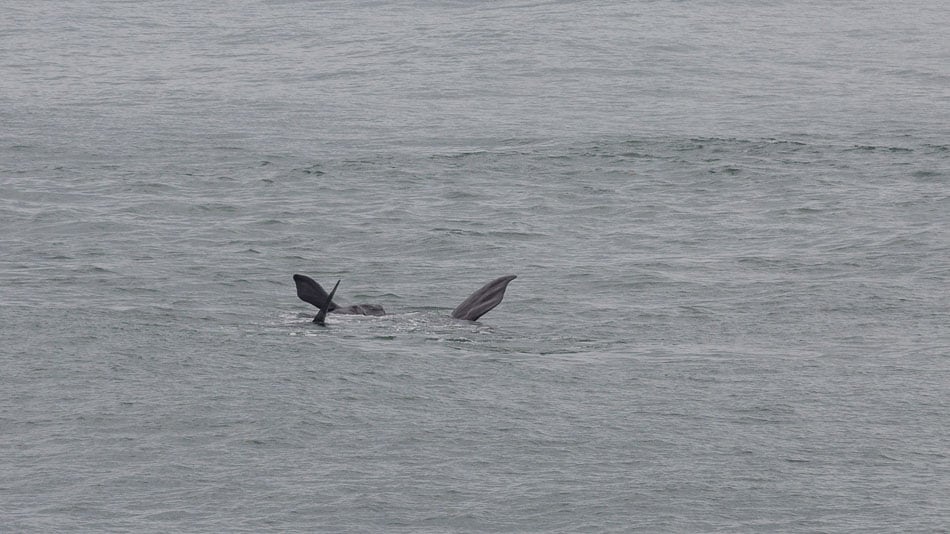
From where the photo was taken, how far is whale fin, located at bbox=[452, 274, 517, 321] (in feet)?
41.1

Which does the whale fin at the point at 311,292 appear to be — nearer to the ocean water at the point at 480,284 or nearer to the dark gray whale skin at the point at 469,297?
the dark gray whale skin at the point at 469,297

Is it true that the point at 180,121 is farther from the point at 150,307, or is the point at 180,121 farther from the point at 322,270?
the point at 150,307

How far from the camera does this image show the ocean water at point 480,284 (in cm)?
890

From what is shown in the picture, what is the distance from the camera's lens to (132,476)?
8.98 meters

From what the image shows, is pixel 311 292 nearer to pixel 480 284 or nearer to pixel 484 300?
pixel 484 300

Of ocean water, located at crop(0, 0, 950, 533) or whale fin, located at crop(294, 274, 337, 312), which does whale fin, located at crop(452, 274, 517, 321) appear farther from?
whale fin, located at crop(294, 274, 337, 312)

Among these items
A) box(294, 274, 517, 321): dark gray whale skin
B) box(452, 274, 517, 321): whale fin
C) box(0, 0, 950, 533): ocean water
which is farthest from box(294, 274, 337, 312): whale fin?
box(452, 274, 517, 321): whale fin

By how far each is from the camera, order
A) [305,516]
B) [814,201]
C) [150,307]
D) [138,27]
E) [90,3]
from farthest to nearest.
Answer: [90,3]
[138,27]
[814,201]
[150,307]
[305,516]

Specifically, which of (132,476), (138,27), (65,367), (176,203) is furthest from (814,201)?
(138,27)

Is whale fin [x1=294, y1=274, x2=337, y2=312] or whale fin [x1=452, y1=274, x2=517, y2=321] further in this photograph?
whale fin [x1=294, y1=274, x2=337, y2=312]

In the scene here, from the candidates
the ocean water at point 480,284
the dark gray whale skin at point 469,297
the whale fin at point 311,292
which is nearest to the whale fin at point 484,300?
the dark gray whale skin at point 469,297

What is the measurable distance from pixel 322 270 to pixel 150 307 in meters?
2.18

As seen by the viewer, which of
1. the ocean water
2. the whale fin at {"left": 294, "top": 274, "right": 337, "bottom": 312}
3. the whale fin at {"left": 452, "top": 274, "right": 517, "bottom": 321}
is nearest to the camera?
the ocean water

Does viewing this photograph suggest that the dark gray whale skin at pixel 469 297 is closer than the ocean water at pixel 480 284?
No
